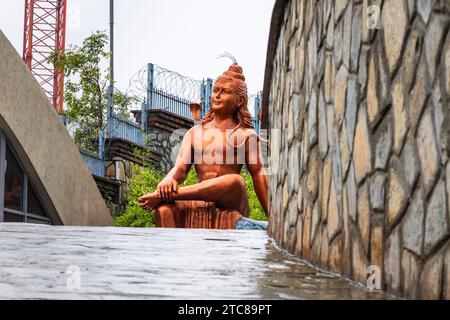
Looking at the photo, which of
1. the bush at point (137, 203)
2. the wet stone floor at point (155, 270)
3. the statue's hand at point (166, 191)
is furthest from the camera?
the bush at point (137, 203)

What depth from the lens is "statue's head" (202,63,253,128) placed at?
9.72 metres

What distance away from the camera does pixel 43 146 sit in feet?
40.7

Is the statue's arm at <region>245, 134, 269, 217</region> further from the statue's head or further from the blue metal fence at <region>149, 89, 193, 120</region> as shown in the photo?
the blue metal fence at <region>149, 89, 193, 120</region>

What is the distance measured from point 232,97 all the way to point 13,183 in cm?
369

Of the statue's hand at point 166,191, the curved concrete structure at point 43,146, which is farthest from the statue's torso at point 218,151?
the curved concrete structure at point 43,146

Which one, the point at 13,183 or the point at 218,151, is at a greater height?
the point at 218,151

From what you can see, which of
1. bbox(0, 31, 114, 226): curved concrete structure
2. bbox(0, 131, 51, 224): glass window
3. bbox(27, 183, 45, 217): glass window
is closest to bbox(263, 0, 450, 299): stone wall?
bbox(0, 31, 114, 226): curved concrete structure

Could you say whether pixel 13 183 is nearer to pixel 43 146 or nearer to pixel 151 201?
pixel 43 146

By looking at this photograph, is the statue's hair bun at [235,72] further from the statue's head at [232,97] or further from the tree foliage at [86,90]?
the tree foliage at [86,90]

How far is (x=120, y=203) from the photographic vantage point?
2138 cm

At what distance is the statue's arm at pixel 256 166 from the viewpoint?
9.70m

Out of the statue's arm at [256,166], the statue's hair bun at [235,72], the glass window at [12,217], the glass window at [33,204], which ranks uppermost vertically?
the statue's hair bun at [235,72]

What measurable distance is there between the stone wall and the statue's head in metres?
5.05

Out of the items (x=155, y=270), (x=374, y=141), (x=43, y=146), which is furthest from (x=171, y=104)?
(x=374, y=141)
